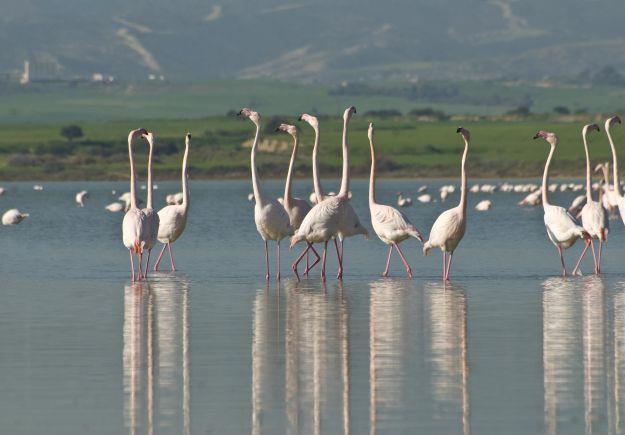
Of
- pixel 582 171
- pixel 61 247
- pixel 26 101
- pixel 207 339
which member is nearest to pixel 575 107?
pixel 26 101

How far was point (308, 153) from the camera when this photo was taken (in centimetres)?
7675

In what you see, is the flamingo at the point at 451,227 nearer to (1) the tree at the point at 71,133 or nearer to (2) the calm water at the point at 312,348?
(2) the calm water at the point at 312,348

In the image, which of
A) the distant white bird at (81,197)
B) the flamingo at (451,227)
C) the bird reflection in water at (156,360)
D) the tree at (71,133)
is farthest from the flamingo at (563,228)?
the tree at (71,133)

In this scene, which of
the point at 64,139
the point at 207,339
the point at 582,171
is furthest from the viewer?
the point at 64,139

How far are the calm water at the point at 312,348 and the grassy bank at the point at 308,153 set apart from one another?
49698 mm

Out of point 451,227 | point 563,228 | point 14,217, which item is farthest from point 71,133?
point 451,227

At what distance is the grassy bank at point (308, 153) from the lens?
74.8 meters

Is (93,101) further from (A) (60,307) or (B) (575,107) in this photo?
(A) (60,307)

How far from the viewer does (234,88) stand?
645ft

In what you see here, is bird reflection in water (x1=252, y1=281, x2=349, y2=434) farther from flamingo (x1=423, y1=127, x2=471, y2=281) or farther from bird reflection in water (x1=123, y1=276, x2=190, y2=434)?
flamingo (x1=423, y1=127, x2=471, y2=281)

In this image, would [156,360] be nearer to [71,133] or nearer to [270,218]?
[270,218]

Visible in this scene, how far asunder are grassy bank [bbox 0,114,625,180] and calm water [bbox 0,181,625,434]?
163 ft

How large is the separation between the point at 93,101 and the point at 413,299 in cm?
16234

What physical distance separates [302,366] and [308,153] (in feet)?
209
